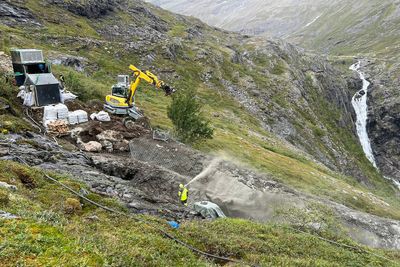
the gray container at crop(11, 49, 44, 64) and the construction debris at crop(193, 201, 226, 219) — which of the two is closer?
the construction debris at crop(193, 201, 226, 219)

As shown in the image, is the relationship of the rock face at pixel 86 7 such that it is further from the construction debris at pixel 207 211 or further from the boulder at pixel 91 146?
the construction debris at pixel 207 211

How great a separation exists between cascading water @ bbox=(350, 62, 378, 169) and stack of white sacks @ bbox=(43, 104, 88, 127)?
105638 mm

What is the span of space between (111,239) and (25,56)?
96.5 ft

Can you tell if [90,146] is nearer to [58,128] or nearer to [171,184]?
[58,128]

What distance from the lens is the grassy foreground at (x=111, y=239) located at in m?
10.2

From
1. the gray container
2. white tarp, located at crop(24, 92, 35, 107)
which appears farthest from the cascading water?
white tarp, located at crop(24, 92, 35, 107)

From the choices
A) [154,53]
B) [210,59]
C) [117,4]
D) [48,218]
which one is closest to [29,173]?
[48,218]

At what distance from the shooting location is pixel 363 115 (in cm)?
13862

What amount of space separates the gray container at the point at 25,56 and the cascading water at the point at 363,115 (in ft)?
354

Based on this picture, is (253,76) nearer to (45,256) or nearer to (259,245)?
(259,245)

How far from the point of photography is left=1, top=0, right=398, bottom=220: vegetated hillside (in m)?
51.8

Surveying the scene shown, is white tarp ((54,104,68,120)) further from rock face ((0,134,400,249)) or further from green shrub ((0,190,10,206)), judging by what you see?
green shrub ((0,190,10,206))

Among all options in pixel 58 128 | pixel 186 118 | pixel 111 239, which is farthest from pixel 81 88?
pixel 111 239

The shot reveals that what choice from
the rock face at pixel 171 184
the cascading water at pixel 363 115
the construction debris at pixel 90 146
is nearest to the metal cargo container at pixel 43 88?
the construction debris at pixel 90 146
